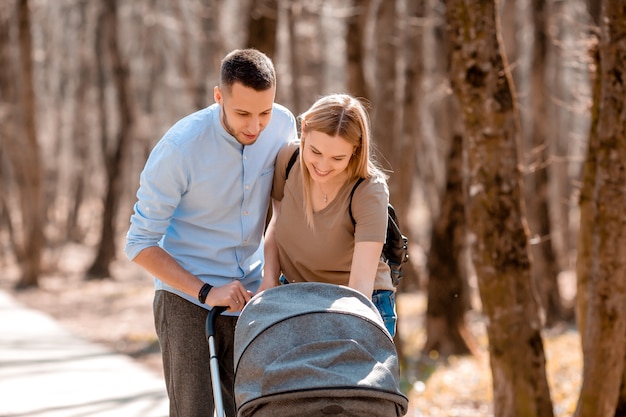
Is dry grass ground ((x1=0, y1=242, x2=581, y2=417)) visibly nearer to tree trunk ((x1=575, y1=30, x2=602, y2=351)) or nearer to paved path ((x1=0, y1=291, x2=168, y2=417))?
paved path ((x1=0, y1=291, x2=168, y2=417))

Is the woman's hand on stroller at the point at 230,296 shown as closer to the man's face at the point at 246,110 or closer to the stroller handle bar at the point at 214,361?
the stroller handle bar at the point at 214,361

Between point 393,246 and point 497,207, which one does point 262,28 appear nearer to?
point 497,207

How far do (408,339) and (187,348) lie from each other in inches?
483

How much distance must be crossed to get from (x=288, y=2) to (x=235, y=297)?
1221cm

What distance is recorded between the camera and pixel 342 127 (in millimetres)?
4020

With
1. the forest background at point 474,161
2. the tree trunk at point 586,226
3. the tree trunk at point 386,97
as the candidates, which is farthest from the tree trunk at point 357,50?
the tree trunk at point 586,226

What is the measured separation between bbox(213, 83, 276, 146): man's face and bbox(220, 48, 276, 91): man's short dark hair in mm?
23

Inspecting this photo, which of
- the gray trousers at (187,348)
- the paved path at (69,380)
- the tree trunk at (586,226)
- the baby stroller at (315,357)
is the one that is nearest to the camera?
the baby stroller at (315,357)

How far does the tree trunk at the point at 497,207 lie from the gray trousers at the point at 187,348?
113 inches

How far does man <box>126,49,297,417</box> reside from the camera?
4246mm

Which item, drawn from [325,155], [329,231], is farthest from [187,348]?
[325,155]

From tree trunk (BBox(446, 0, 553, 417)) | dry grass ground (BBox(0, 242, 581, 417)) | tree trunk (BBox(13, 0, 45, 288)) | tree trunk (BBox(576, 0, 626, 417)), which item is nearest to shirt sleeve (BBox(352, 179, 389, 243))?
tree trunk (BBox(576, 0, 626, 417))

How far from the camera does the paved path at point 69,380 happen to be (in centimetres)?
837

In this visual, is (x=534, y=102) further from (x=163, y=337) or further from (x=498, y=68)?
(x=163, y=337)
